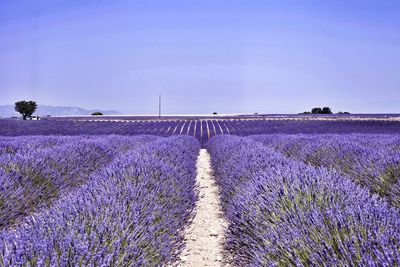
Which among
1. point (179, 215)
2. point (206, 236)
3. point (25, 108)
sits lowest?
point (206, 236)

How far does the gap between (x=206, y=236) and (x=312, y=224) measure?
1.95m

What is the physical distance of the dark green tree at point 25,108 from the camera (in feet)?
133

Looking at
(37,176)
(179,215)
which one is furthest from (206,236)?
(37,176)

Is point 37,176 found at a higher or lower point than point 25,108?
lower

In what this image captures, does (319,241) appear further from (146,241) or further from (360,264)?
(146,241)

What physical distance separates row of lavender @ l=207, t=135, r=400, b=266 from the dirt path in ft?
0.82

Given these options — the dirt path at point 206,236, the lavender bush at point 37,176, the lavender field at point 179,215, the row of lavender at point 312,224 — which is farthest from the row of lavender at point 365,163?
the lavender bush at point 37,176

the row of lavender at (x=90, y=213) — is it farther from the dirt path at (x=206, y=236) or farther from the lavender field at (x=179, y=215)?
the dirt path at (x=206, y=236)

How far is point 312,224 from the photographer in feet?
6.44

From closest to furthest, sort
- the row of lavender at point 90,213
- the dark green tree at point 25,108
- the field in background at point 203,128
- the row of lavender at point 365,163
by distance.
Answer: the row of lavender at point 90,213
the row of lavender at point 365,163
the field in background at point 203,128
the dark green tree at point 25,108

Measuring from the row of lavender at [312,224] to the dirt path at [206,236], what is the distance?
0.25 m

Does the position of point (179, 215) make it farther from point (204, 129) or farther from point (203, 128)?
point (203, 128)

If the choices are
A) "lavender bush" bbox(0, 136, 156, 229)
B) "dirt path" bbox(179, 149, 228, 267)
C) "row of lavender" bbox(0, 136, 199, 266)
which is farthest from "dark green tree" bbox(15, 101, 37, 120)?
"dirt path" bbox(179, 149, 228, 267)

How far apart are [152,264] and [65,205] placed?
2.50 feet
